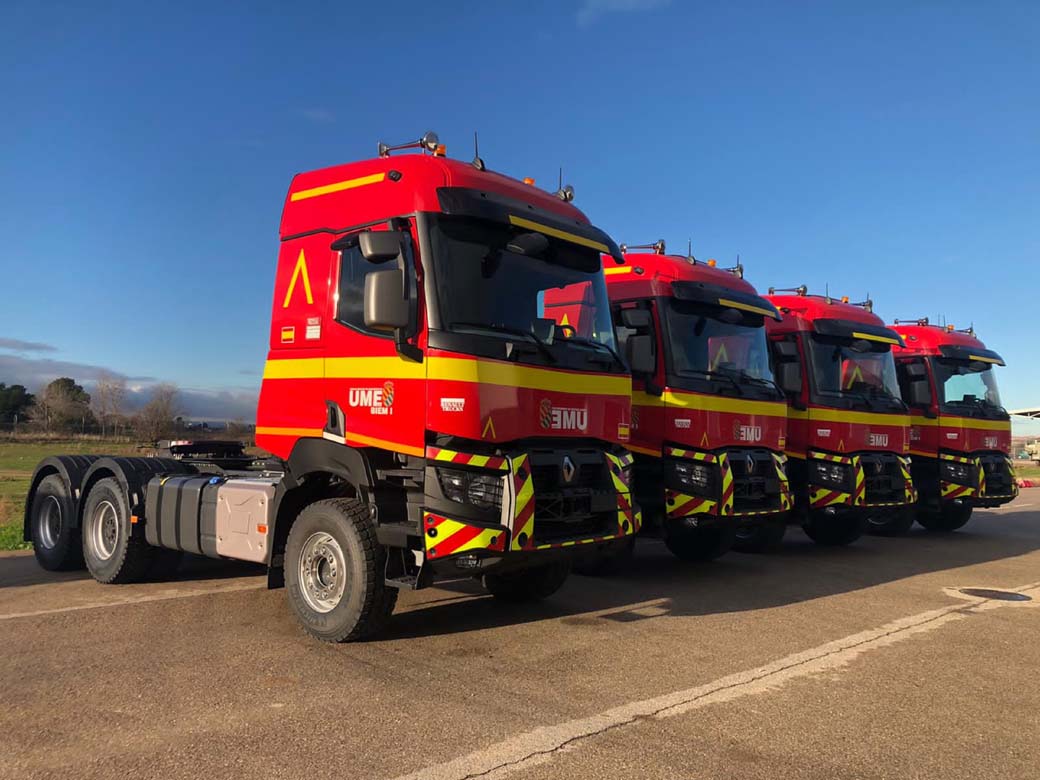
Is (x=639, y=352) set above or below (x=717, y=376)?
above

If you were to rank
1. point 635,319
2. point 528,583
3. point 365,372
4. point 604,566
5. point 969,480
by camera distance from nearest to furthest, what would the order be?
point 365,372 < point 528,583 < point 635,319 < point 604,566 < point 969,480

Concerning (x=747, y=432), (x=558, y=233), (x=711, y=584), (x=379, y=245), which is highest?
(x=558, y=233)

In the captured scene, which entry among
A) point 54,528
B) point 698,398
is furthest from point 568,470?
point 54,528

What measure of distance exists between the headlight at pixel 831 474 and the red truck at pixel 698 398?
156 cm

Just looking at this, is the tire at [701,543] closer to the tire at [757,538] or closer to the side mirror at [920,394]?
the tire at [757,538]

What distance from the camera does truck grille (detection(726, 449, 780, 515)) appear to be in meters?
8.72

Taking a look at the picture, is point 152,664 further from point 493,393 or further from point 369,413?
point 493,393

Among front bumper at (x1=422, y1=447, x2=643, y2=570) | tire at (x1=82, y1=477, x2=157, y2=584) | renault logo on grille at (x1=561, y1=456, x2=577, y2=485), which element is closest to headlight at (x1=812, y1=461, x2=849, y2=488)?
front bumper at (x1=422, y1=447, x2=643, y2=570)

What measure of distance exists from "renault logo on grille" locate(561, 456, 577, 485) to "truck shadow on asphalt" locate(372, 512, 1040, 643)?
1475 mm

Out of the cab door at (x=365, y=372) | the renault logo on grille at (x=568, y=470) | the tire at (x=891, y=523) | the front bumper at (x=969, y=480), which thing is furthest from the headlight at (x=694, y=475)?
the front bumper at (x=969, y=480)

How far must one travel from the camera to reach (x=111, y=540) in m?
8.37

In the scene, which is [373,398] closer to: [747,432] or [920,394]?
[747,432]

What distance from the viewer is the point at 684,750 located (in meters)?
3.87

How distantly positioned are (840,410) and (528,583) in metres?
5.86
